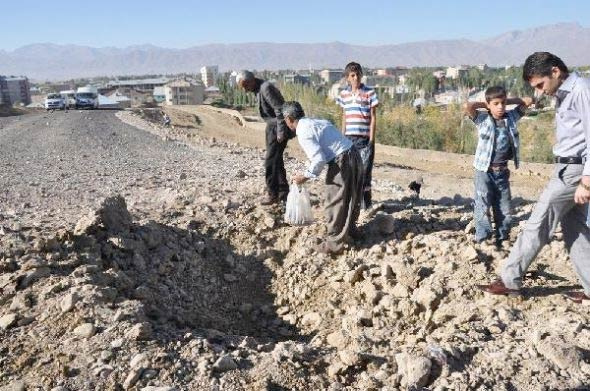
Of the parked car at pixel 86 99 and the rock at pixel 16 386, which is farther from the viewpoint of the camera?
the parked car at pixel 86 99

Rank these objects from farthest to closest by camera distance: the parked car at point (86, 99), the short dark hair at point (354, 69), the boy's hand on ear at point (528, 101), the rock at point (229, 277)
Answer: the parked car at point (86, 99), the short dark hair at point (354, 69), the rock at point (229, 277), the boy's hand on ear at point (528, 101)

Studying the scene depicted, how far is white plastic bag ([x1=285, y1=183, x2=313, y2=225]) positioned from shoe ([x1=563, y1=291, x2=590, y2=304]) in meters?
2.34

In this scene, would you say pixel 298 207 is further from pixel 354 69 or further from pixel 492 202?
pixel 492 202

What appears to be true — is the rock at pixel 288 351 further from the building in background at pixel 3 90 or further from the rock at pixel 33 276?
the building in background at pixel 3 90

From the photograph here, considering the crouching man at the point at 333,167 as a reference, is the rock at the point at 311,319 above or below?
below

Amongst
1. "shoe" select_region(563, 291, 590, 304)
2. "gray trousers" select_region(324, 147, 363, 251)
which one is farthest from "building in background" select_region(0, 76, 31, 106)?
"shoe" select_region(563, 291, 590, 304)

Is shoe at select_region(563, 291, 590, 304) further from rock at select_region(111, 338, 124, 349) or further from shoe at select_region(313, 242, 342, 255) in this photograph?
rock at select_region(111, 338, 124, 349)

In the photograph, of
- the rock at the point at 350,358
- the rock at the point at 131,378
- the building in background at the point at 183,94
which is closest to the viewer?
the rock at the point at 131,378

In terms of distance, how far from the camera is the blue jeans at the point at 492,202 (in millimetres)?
4645

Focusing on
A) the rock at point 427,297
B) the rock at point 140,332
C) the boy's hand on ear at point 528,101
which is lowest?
the rock at point 427,297

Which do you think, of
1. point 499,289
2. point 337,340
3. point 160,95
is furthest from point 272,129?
point 160,95

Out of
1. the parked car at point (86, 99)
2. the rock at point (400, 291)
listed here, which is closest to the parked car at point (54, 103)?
the parked car at point (86, 99)

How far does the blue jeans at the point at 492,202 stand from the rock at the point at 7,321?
3.64 meters

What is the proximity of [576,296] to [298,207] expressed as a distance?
247 centimetres
